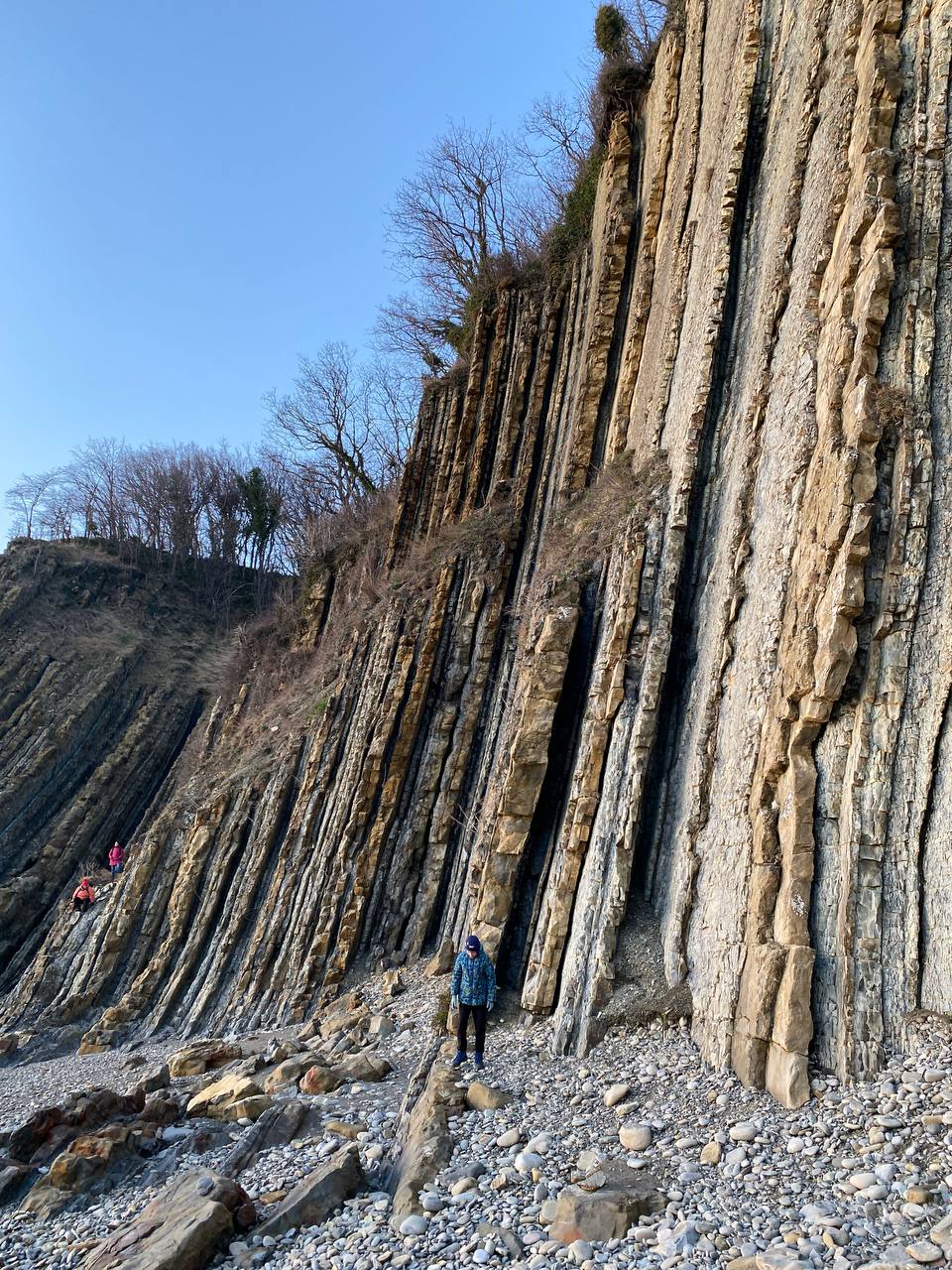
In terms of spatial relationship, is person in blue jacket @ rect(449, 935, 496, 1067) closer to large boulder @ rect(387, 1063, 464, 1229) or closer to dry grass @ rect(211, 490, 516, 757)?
large boulder @ rect(387, 1063, 464, 1229)

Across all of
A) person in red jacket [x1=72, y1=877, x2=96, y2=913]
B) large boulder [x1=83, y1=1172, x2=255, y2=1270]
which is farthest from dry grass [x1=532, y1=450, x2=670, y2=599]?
person in red jacket [x1=72, y1=877, x2=96, y2=913]

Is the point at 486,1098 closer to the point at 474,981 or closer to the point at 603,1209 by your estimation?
the point at 474,981

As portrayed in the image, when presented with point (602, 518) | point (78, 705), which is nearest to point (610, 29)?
point (602, 518)

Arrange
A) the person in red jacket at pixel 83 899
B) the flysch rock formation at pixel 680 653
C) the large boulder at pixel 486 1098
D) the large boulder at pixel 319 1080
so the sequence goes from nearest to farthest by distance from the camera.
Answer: the flysch rock formation at pixel 680 653
the large boulder at pixel 486 1098
the large boulder at pixel 319 1080
the person in red jacket at pixel 83 899

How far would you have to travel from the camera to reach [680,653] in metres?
9.44

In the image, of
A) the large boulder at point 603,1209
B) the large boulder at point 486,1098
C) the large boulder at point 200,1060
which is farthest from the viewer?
the large boulder at point 200,1060

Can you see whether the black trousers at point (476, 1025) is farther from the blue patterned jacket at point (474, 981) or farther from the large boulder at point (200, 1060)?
the large boulder at point (200, 1060)

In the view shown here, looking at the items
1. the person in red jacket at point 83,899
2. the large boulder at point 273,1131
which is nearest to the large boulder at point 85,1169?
the large boulder at point 273,1131

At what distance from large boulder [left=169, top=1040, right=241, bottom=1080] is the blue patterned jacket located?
4442 millimetres

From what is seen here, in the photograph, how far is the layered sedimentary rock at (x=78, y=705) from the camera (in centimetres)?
2189

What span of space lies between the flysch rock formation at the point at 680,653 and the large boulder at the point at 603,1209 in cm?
138

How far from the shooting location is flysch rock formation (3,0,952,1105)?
240 inches

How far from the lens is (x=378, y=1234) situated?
198 inches

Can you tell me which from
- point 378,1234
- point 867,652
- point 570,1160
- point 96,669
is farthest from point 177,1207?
point 96,669
